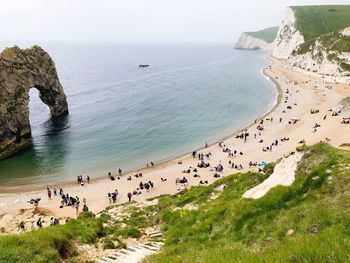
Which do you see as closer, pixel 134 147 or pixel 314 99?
pixel 134 147

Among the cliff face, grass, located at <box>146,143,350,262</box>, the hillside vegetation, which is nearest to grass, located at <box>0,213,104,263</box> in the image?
the hillside vegetation

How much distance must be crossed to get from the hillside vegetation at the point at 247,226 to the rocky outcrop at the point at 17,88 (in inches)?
2255

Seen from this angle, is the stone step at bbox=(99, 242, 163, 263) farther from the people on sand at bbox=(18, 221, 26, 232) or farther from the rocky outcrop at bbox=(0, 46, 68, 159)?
the rocky outcrop at bbox=(0, 46, 68, 159)

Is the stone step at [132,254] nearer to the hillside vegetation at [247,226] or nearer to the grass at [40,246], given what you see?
the hillside vegetation at [247,226]

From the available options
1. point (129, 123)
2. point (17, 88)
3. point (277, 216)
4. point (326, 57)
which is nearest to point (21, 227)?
point (277, 216)

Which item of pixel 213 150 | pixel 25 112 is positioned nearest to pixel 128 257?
pixel 213 150

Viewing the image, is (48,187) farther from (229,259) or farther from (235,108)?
(235,108)

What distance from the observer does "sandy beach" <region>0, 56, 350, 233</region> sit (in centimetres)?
4788

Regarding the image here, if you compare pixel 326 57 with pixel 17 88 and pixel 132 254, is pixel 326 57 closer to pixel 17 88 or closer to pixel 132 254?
pixel 17 88

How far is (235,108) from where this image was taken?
105 m

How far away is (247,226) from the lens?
1559cm

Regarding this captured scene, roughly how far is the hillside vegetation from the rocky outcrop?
57.3 metres

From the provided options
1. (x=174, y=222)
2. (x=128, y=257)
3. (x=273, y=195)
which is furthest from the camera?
(x=174, y=222)

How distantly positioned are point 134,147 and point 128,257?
192 feet
